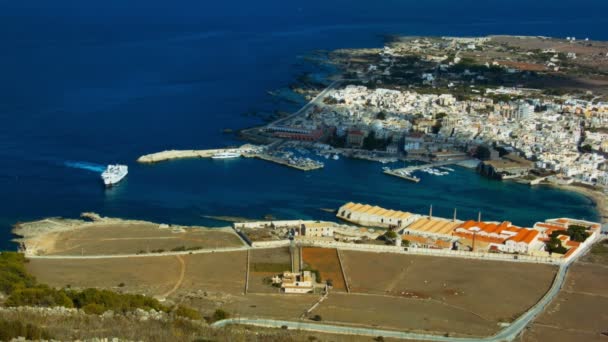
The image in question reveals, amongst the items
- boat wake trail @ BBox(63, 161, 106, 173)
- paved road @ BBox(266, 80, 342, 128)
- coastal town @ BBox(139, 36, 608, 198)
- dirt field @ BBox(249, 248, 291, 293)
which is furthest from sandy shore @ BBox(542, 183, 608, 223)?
boat wake trail @ BBox(63, 161, 106, 173)

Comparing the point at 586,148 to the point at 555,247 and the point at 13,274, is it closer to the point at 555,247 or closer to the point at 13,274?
the point at 555,247

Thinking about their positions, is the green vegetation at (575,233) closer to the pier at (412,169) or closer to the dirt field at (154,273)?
the pier at (412,169)

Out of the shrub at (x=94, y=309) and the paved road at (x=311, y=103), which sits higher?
the paved road at (x=311, y=103)

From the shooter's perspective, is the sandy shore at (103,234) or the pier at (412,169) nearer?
the sandy shore at (103,234)

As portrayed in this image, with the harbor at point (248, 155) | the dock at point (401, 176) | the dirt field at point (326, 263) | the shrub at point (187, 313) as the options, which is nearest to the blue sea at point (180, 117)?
the dock at point (401, 176)

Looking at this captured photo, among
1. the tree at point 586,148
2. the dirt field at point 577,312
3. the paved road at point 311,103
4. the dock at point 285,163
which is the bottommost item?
the dirt field at point 577,312

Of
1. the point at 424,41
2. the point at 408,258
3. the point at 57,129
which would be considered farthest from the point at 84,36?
the point at 408,258

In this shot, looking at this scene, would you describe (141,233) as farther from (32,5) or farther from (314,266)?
(32,5)

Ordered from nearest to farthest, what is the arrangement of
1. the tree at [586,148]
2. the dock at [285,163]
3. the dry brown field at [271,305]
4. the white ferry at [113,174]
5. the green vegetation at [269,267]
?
the dry brown field at [271,305], the green vegetation at [269,267], the white ferry at [113,174], the dock at [285,163], the tree at [586,148]

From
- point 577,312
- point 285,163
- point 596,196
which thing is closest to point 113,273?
point 577,312
